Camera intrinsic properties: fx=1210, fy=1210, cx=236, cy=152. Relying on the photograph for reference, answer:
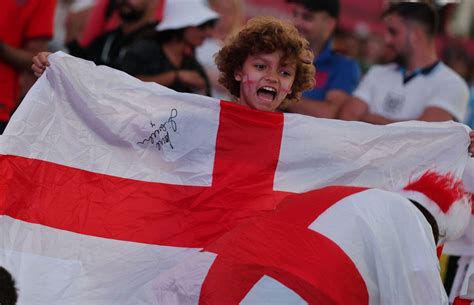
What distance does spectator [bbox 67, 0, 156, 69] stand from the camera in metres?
7.61

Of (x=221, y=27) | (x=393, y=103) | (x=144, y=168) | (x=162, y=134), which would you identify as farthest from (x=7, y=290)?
(x=221, y=27)

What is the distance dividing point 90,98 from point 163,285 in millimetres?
968

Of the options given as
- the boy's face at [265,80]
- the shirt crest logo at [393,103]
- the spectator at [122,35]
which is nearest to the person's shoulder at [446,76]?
the shirt crest logo at [393,103]

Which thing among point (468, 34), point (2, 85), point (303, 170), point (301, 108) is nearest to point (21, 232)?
point (303, 170)

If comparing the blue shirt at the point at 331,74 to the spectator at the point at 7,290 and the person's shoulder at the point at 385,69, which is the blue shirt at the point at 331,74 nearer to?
the person's shoulder at the point at 385,69

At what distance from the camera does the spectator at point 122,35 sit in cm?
761

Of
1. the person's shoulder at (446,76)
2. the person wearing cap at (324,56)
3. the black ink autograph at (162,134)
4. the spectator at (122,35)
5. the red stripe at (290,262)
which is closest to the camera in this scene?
the red stripe at (290,262)

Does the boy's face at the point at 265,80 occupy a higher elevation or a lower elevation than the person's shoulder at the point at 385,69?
lower

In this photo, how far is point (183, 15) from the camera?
723 cm

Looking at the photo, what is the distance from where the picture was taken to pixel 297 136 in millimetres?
4723

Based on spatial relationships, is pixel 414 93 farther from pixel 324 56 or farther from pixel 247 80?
pixel 247 80

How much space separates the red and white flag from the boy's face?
0.67 ft

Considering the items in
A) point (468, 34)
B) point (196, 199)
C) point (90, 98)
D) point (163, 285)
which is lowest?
point (163, 285)

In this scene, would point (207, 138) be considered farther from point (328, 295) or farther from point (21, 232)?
point (328, 295)
